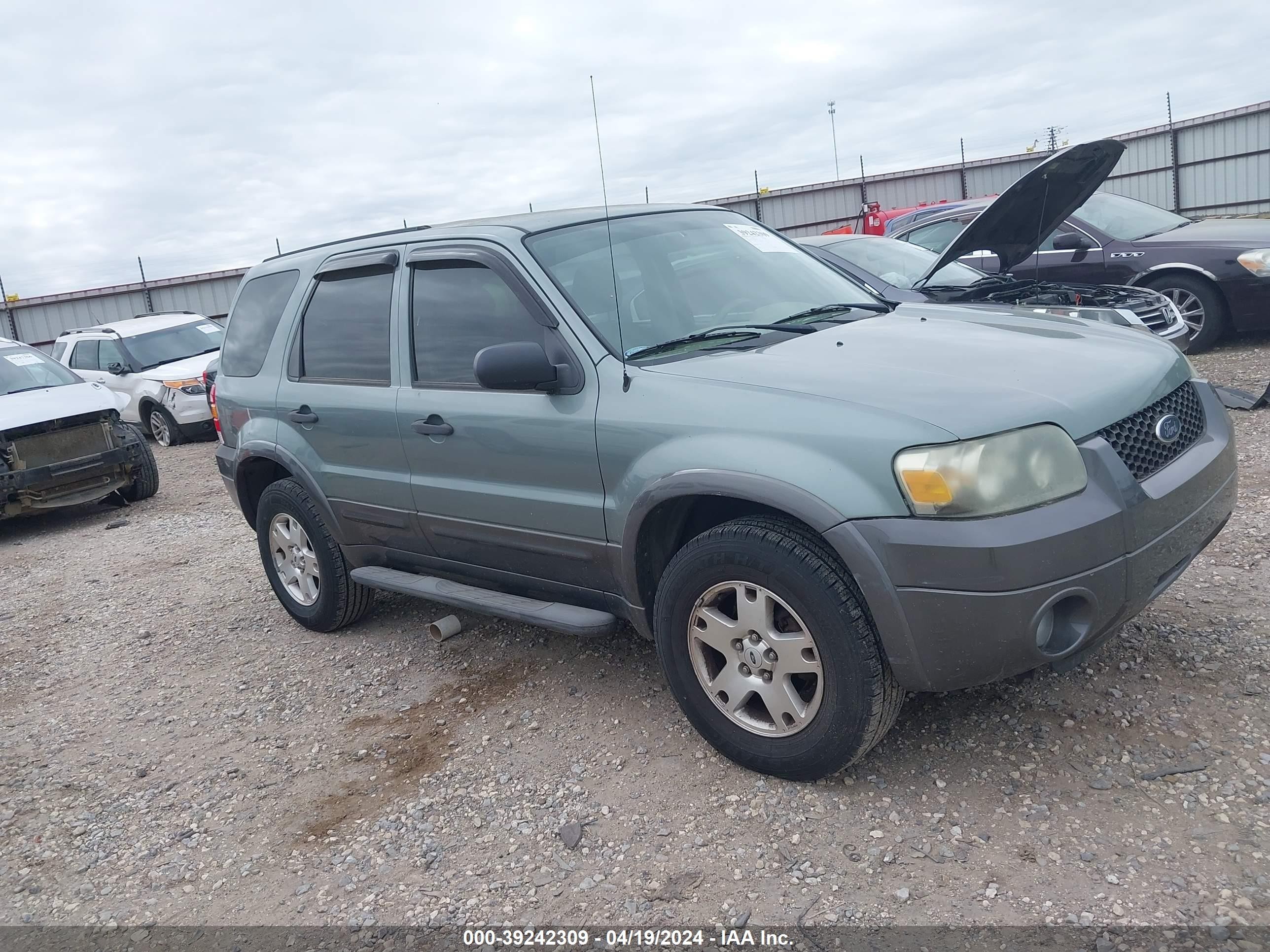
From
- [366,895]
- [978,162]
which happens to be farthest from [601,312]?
[978,162]

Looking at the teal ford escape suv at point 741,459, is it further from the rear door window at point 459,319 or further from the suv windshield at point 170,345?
the suv windshield at point 170,345

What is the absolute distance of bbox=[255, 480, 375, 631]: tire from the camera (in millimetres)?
4742

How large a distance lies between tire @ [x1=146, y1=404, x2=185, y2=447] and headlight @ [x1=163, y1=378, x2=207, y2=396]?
0.39 metres

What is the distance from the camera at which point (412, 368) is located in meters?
4.03

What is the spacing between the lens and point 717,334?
11.6ft

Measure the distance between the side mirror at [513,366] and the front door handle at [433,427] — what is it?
529mm

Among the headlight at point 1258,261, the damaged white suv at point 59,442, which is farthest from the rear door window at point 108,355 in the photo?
the headlight at point 1258,261

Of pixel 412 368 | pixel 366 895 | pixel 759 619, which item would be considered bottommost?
pixel 366 895

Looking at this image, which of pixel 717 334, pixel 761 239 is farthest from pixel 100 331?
pixel 717 334

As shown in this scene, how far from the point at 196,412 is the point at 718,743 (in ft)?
36.9

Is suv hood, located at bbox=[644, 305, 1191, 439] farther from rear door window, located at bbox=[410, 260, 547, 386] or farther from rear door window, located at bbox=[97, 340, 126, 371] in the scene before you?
rear door window, located at bbox=[97, 340, 126, 371]

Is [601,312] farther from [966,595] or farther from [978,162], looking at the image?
[978,162]

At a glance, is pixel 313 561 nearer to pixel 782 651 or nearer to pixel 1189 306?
pixel 782 651

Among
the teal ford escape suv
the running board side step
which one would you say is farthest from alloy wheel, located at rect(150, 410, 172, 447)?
the running board side step
